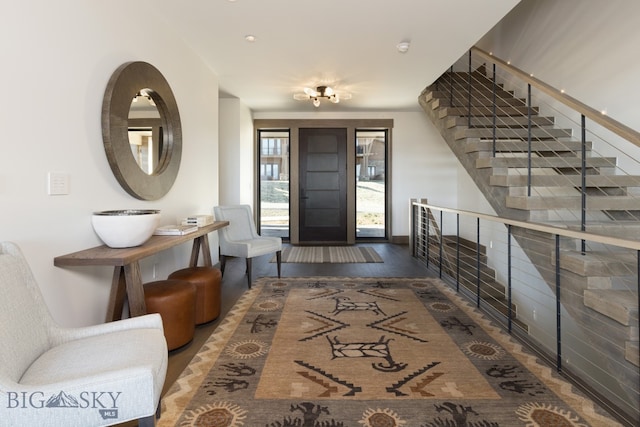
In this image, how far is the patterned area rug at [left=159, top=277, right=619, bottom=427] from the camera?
1.51 metres

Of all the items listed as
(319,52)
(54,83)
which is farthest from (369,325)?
(319,52)

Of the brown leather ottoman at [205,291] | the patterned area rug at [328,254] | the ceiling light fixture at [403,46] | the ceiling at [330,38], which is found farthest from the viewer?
the patterned area rug at [328,254]

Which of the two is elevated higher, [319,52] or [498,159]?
[319,52]

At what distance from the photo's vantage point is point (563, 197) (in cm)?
265

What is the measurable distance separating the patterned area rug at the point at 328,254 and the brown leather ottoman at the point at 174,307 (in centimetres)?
257

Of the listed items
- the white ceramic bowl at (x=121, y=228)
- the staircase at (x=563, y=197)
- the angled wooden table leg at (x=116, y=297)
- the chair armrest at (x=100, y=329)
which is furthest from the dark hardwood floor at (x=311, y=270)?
the staircase at (x=563, y=197)

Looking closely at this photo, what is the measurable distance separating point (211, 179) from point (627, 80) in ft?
13.9

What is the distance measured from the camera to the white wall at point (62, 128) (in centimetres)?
152

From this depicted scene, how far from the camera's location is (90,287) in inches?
80.3

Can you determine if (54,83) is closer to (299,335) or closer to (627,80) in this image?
(299,335)

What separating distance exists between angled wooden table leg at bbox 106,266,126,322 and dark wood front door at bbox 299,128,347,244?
14.9 feet

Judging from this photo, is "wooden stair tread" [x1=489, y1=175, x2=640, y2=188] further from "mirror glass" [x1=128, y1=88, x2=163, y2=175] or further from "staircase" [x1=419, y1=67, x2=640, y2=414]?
"mirror glass" [x1=128, y1=88, x2=163, y2=175]

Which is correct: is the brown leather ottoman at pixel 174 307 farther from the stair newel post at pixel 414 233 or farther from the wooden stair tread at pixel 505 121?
the stair newel post at pixel 414 233

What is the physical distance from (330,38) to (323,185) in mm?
3382
